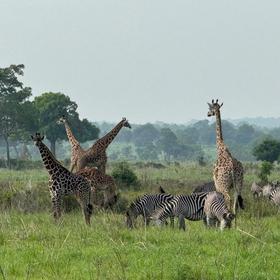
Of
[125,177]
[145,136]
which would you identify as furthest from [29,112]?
[145,136]

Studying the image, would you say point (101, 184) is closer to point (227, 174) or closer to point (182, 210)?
point (227, 174)

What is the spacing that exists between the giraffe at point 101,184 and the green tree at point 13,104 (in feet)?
123

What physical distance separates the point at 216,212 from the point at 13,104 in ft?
146

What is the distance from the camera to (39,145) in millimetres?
15633

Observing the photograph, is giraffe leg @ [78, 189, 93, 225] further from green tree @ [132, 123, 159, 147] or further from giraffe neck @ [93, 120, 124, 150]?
green tree @ [132, 123, 159, 147]

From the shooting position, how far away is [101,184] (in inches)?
664

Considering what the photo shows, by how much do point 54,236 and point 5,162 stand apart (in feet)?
132

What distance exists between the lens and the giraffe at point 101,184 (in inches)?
659

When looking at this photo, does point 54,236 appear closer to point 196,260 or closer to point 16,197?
point 196,260

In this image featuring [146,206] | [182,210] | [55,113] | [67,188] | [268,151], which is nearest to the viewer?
[182,210]

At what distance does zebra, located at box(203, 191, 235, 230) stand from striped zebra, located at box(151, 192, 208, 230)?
21 cm

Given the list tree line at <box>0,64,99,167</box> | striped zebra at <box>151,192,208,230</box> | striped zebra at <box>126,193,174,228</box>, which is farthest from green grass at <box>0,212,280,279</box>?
tree line at <box>0,64,99,167</box>

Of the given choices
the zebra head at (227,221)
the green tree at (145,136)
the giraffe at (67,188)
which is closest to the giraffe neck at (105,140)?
the giraffe at (67,188)

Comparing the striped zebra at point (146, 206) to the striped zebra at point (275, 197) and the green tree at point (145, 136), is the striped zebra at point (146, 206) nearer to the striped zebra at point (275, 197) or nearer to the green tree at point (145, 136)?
the striped zebra at point (275, 197)
